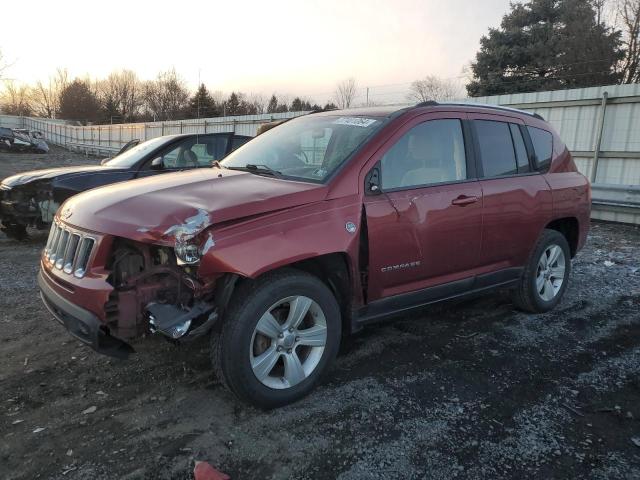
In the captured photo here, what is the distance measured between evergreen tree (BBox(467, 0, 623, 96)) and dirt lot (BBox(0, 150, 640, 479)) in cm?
2898

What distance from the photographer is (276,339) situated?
3.06m

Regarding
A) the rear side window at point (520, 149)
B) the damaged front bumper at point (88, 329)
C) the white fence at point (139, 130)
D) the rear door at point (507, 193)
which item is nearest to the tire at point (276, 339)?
the damaged front bumper at point (88, 329)

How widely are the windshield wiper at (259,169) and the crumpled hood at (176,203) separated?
0.10 meters

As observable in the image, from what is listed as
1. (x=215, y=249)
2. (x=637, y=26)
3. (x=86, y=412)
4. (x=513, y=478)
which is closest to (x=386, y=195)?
(x=215, y=249)

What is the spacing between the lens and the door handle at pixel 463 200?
384cm

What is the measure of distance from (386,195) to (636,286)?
424 cm

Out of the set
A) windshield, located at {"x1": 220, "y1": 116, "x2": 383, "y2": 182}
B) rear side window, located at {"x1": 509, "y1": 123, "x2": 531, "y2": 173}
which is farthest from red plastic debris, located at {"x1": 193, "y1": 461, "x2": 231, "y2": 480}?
rear side window, located at {"x1": 509, "y1": 123, "x2": 531, "y2": 173}

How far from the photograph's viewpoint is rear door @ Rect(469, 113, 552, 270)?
4176 mm

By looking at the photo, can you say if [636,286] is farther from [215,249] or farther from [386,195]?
[215,249]

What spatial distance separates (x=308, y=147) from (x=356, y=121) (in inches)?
16.8

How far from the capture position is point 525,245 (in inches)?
180

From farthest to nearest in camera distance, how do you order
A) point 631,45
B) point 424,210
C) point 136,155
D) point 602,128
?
point 631,45 → point 602,128 → point 136,155 → point 424,210

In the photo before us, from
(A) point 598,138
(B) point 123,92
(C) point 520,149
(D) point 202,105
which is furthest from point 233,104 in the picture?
(C) point 520,149

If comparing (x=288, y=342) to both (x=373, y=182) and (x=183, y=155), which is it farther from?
(x=183, y=155)
